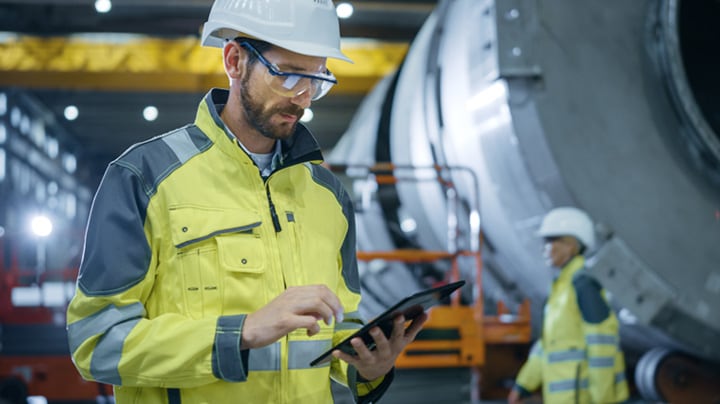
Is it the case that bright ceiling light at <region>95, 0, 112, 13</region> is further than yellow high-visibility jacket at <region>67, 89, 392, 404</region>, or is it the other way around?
bright ceiling light at <region>95, 0, 112, 13</region>

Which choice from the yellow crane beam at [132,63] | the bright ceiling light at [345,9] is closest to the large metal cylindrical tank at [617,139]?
the bright ceiling light at [345,9]

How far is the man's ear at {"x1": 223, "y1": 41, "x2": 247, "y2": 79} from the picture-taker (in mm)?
1871

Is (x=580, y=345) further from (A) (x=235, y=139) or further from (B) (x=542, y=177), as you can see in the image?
(A) (x=235, y=139)

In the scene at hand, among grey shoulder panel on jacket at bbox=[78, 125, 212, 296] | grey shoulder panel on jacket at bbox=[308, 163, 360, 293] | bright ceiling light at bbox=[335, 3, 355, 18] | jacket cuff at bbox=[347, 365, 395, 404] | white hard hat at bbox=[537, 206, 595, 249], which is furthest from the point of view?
bright ceiling light at bbox=[335, 3, 355, 18]

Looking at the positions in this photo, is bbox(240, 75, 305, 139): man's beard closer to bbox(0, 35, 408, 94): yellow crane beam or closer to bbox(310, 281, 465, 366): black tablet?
bbox(310, 281, 465, 366): black tablet

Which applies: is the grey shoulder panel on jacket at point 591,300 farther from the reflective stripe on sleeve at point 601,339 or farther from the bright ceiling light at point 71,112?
the bright ceiling light at point 71,112

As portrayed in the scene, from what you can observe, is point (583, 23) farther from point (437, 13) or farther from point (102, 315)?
point (102, 315)

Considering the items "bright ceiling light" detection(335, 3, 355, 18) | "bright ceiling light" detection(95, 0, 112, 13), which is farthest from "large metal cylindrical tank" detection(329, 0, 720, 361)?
"bright ceiling light" detection(95, 0, 112, 13)

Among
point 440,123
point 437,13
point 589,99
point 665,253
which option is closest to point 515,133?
point 589,99

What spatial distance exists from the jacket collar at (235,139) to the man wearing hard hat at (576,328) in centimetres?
240

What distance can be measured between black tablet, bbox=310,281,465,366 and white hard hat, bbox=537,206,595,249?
2.44 metres

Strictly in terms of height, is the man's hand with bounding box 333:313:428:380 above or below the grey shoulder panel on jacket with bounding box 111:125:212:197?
below

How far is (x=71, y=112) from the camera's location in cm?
1773

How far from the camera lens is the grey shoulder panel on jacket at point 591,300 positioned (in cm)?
427
